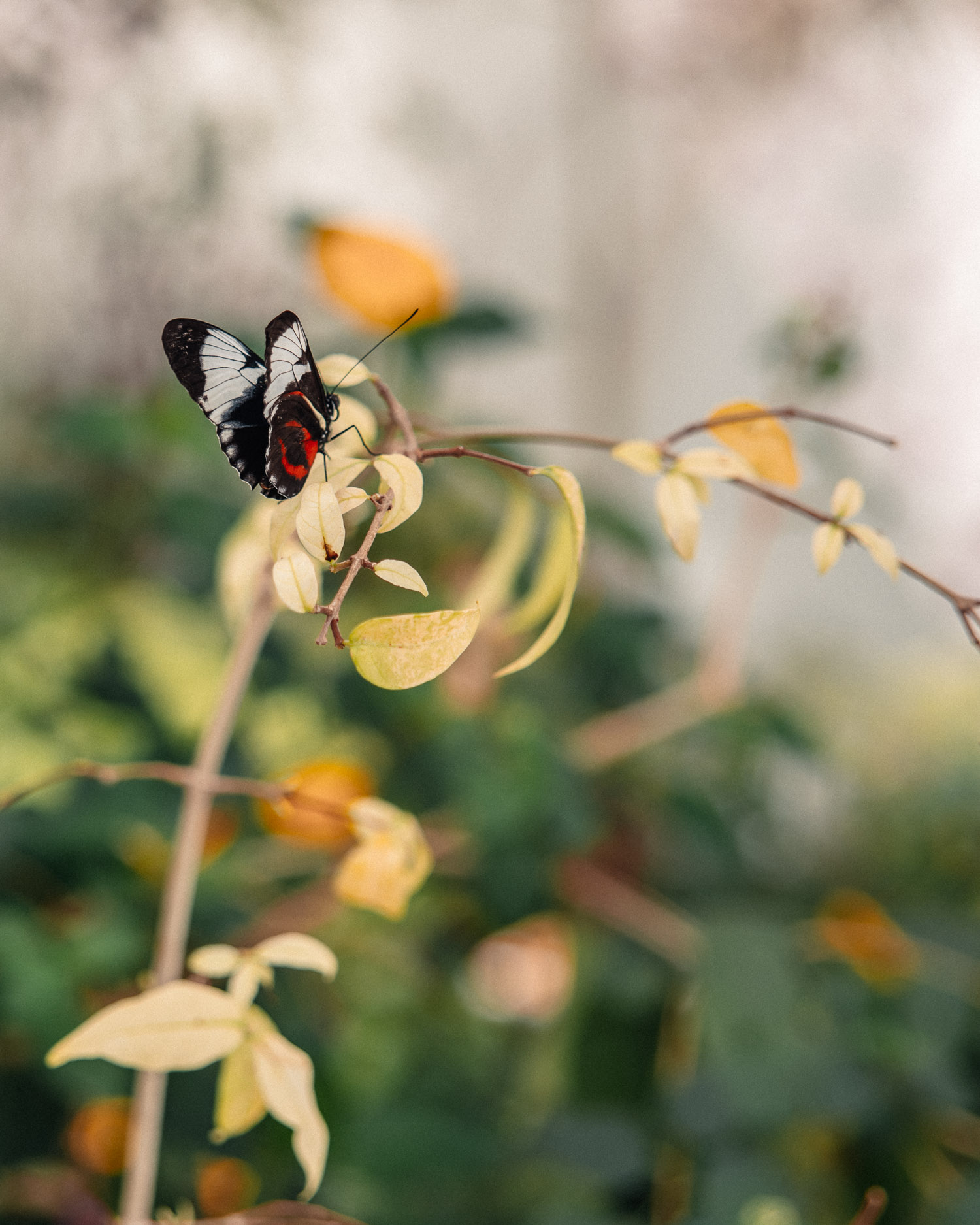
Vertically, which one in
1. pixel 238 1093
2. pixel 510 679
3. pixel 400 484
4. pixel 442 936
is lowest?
pixel 442 936

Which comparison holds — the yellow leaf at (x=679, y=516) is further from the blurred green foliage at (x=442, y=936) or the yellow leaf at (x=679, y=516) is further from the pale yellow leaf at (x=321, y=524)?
the blurred green foliage at (x=442, y=936)

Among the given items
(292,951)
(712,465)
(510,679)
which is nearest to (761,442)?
(712,465)

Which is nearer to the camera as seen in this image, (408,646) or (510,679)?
(408,646)

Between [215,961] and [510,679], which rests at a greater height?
[215,961]

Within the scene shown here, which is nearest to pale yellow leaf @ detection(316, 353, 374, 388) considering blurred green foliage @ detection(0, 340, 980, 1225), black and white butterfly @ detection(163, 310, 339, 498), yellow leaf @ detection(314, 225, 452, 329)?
black and white butterfly @ detection(163, 310, 339, 498)

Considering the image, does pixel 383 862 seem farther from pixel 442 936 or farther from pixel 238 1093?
pixel 442 936

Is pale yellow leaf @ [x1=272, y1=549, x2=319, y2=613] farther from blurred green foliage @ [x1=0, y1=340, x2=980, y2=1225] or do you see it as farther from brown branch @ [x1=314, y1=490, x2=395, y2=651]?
blurred green foliage @ [x1=0, y1=340, x2=980, y2=1225]

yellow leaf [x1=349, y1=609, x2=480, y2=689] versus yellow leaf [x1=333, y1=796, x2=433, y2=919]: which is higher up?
yellow leaf [x1=349, y1=609, x2=480, y2=689]
